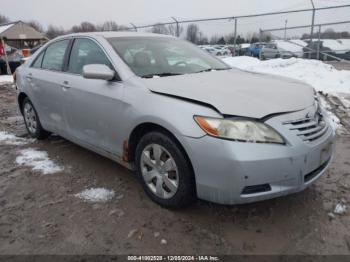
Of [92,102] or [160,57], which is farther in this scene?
[160,57]

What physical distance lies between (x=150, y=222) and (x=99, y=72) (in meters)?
1.49

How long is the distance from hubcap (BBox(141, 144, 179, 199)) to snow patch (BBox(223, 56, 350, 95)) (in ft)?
18.8

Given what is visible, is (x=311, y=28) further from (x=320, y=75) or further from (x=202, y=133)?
(x=202, y=133)

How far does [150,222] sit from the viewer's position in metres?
2.83

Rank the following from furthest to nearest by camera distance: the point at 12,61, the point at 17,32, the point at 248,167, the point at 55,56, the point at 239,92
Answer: the point at 17,32
the point at 12,61
the point at 55,56
the point at 239,92
the point at 248,167

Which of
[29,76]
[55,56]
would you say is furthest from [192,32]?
[55,56]

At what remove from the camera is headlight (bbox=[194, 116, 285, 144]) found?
245 cm

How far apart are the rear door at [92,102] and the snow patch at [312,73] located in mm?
5317

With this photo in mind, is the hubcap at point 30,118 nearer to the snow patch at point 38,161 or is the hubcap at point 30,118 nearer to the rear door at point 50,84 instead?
the rear door at point 50,84

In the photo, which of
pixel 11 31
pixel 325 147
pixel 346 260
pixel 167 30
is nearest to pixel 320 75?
Result: pixel 325 147

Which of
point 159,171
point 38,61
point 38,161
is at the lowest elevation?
point 38,161

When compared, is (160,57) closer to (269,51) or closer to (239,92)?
(239,92)

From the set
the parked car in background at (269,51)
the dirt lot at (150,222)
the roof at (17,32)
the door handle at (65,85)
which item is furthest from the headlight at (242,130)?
the roof at (17,32)

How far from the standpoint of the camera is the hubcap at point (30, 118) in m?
4.96
